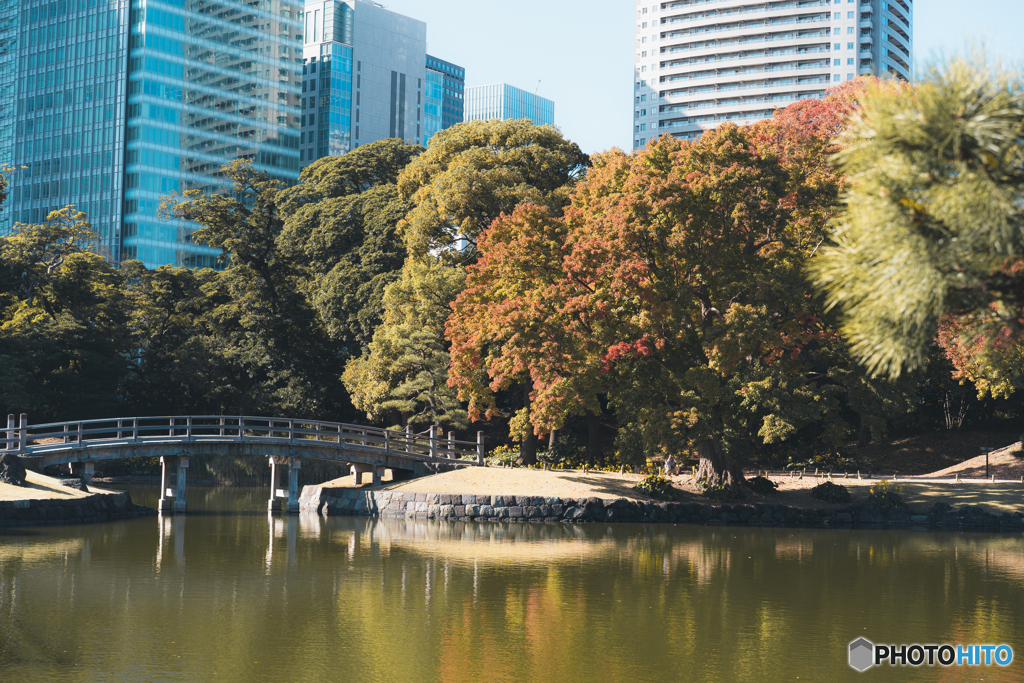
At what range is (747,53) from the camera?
392 ft

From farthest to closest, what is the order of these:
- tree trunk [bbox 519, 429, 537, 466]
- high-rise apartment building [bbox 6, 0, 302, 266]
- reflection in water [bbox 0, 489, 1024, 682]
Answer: high-rise apartment building [bbox 6, 0, 302, 266]
tree trunk [bbox 519, 429, 537, 466]
reflection in water [bbox 0, 489, 1024, 682]

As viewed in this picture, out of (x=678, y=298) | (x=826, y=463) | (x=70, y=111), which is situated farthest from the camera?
(x=70, y=111)

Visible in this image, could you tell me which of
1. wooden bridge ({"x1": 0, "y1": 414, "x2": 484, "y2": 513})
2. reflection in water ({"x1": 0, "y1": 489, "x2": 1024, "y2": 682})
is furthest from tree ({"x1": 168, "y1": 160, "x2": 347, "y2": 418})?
reflection in water ({"x1": 0, "y1": 489, "x2": 1024, "y2": 682})

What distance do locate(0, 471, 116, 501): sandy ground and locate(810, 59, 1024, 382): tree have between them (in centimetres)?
2441

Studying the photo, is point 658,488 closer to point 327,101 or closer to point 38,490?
point 38,490

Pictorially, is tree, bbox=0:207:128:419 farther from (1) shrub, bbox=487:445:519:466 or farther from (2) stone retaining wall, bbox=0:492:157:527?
(1) shrub, bbox=487:445:519:466

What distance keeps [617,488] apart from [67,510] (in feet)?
53.3

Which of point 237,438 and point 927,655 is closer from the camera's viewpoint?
point 927,655

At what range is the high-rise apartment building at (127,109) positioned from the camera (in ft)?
306

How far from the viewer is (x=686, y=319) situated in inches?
1199

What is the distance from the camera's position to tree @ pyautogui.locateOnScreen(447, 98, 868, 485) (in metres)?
28.9

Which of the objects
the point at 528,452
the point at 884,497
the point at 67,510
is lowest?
the point at 67,510

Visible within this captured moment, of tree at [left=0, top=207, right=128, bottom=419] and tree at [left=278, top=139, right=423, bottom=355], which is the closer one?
tree at [left=0, top=207, right=128, bottom=419]

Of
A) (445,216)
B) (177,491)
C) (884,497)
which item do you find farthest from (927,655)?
(445,216)
